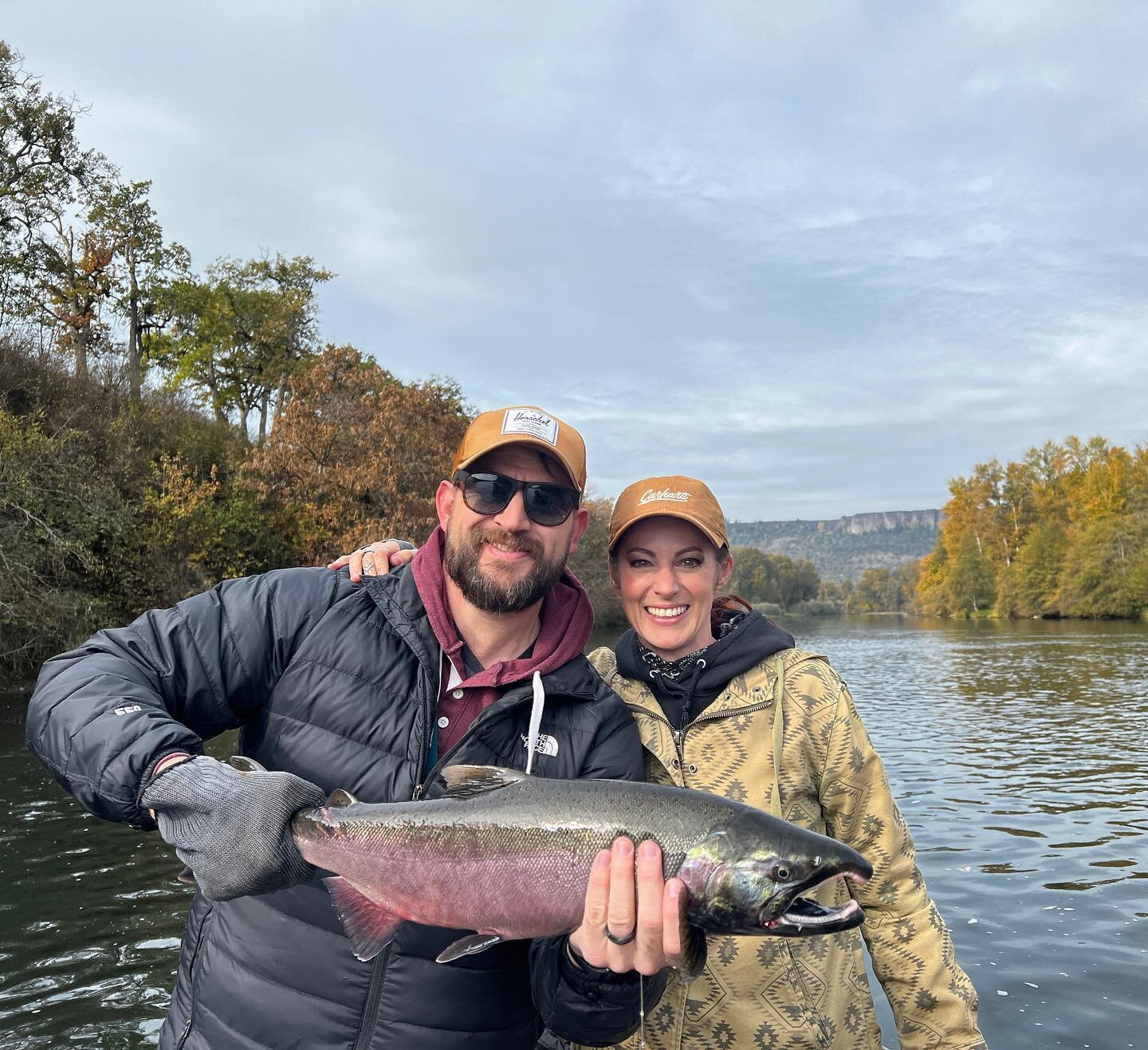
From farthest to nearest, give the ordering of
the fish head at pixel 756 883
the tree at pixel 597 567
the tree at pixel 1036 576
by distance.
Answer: the tree at pixel 1036 576, the tree at pixel 597 567, the fish head at pixel 756 883

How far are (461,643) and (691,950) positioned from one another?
1375 mm

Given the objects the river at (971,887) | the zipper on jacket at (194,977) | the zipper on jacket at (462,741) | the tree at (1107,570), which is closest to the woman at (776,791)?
the zipper on jacket at (462,741)

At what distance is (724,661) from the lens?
3.97 metres

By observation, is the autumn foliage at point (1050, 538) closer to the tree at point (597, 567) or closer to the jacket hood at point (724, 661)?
the tree at point (597, 567)

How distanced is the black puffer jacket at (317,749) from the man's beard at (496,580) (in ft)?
0.70

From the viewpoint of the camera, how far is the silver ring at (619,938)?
288 cm

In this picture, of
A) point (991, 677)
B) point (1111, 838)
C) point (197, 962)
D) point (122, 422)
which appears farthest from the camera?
point (991, 677)

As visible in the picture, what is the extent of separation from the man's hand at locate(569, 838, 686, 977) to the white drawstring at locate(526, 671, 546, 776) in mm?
566

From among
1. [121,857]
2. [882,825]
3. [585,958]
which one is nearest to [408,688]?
[585,958]

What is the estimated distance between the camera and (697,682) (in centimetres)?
398

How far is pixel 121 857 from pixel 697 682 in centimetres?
1142

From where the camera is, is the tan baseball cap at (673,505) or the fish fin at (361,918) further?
the tan baseball cap at (673,505)

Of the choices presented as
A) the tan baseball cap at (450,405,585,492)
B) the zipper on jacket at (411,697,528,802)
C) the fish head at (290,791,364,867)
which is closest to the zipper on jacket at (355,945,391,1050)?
the fish head at (290,791,364,867)

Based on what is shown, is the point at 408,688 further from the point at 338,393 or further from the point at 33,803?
the point at 338,393
